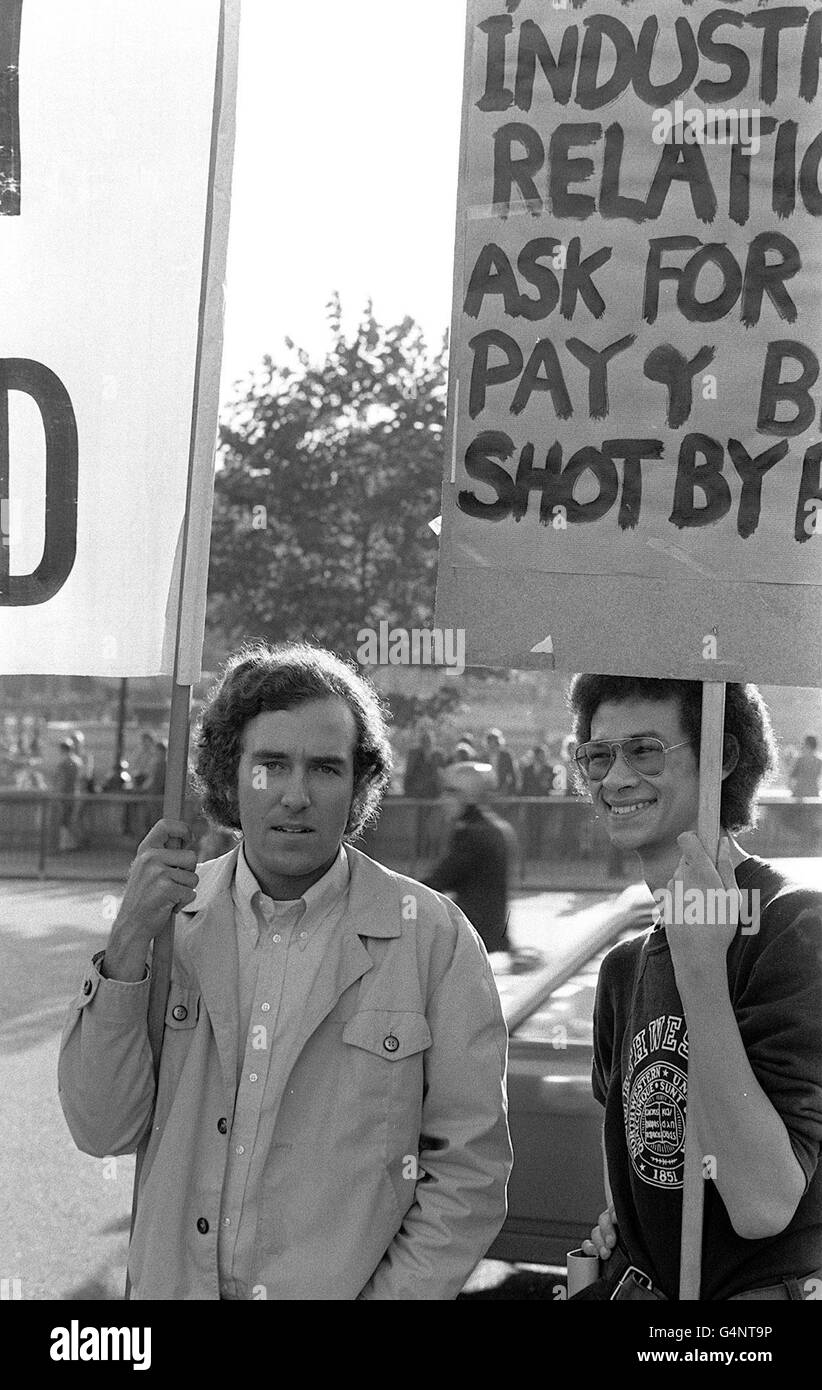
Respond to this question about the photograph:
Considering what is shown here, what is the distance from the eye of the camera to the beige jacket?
6.95 feet

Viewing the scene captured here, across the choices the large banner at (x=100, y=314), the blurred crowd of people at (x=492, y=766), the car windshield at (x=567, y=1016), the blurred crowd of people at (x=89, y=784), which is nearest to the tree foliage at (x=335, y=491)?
the blurred crowd of people at (x=492, y=766)

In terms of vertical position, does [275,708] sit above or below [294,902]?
above

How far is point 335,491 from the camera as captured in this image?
41.9ft

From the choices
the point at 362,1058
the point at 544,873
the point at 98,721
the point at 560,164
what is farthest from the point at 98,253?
the point at 98,721

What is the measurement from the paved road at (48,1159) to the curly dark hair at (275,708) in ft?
2.08

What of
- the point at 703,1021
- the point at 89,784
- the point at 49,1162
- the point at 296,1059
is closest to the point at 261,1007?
the point at 296,1059

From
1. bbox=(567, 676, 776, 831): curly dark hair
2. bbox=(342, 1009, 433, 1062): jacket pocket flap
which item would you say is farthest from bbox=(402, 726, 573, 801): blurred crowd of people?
bbox=(342, 1009, 433, 1062): jacket pocket flap

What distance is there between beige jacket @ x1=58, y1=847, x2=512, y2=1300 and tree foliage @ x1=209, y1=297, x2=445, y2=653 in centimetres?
1051

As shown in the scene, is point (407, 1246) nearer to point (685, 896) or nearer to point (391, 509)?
point (685, 896)

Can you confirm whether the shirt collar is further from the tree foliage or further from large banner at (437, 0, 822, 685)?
the tree foliage

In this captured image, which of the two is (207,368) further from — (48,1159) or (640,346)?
(48,1159)

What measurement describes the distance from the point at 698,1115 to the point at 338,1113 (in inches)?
19.7

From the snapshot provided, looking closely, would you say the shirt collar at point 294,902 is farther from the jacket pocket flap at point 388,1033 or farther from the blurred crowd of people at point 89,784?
the blurred crowd of people at point 89,784

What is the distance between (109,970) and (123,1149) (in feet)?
0.92
